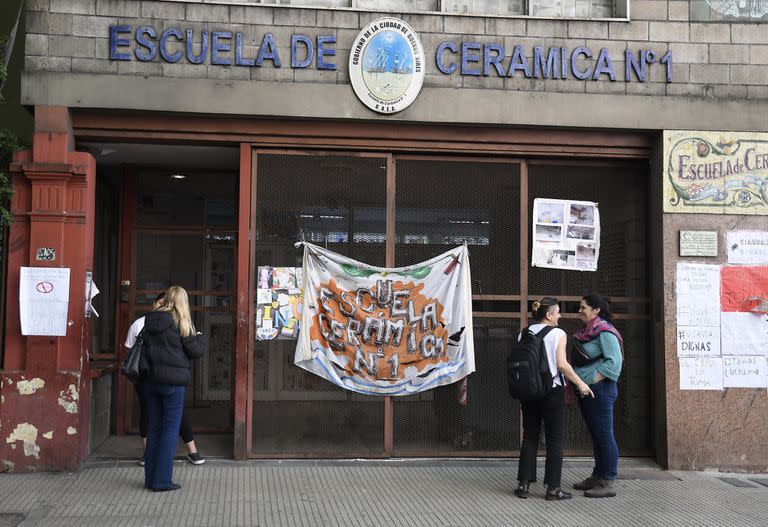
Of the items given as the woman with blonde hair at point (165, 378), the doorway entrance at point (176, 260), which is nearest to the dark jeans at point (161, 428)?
the woman with blonde hair at point (165, 378)

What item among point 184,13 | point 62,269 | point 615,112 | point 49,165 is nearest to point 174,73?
point 184,13

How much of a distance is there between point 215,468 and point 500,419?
9.56 feet

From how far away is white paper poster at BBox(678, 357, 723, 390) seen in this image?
27.2ft

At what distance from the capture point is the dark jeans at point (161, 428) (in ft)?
22.8

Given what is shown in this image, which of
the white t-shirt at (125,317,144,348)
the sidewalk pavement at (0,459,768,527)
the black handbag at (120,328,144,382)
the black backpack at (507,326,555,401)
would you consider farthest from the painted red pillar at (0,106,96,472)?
the black backpack at (507,326,555,401)

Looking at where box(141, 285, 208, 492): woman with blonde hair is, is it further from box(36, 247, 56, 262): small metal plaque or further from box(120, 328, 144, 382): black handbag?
box(36, 247, 56, 262): small metal plaque

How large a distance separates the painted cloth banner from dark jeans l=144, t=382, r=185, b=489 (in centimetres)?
→ 161

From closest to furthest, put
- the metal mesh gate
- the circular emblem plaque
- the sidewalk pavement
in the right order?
1. the sidewalk pavement
2. the circular emblem plaque
3. the metal mesh gate

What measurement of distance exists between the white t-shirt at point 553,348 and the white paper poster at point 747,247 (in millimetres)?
2629

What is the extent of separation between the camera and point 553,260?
8.53m

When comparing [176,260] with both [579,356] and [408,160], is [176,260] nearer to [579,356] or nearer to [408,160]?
[408,160]

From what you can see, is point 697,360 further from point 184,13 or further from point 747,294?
point 184,13

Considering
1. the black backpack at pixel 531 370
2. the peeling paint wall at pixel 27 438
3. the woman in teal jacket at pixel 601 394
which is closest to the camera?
the black backpack at pixel 531 370

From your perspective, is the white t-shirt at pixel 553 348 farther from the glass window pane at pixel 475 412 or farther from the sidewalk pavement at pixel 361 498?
the glass window pane at pixel 475 412
